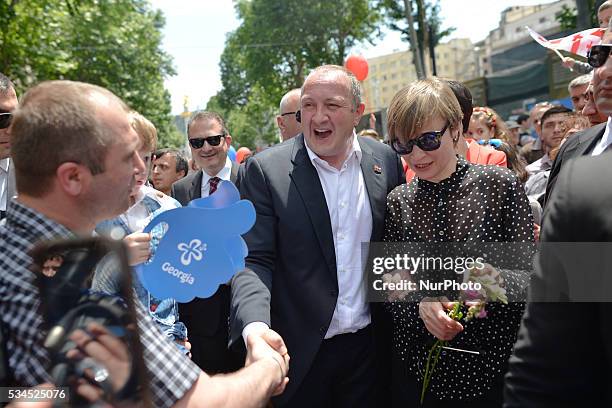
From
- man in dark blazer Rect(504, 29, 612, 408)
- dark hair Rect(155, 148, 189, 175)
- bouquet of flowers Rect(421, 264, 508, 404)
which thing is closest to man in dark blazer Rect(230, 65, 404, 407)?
bouquet of flowers Rect(421, 264, 508, 404)

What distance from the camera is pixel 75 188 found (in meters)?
1.39

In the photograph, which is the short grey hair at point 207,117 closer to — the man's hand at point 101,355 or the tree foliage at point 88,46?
the man's hand at point 101,355

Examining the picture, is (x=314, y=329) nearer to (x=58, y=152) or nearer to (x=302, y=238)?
(x=302, y=238)

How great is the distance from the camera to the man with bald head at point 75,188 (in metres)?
1.32

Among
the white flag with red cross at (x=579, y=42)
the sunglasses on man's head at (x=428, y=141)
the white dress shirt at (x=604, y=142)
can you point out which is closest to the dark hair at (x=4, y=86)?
the sunglasses on man's head at (x=428, y=141)

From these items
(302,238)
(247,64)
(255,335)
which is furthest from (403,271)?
(247,64)

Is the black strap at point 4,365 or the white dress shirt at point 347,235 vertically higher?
the black strap at point 4,365

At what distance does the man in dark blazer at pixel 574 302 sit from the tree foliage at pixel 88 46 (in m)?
12.5

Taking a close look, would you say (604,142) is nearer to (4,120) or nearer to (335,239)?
(335,239)

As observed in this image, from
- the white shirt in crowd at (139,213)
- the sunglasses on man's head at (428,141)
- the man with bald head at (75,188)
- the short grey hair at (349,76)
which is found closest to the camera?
the man with bald head at (75,188)

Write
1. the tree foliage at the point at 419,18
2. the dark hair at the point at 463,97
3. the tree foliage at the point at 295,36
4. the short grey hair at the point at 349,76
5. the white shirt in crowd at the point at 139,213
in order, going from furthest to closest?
the tree foliage at the point at 295,36, the tree foliage at the point at 419,18, the dark hair at the point at 463,97, the short grey hair at the point at 349,76, the white shirt in crowd at the point at 139,213

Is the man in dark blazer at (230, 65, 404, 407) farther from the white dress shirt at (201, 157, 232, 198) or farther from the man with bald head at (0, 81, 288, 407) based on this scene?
the white dress shirt at (201, 157, 232, 198)

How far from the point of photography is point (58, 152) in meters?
1.36

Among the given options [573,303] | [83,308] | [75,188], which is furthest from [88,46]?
[573,303]
